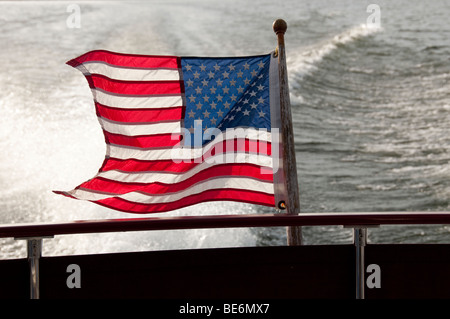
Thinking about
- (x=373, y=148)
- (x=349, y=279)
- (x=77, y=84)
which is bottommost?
(x=349, y=279)

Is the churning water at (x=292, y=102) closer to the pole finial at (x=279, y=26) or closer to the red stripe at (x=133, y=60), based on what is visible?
the red stripe at (x=133, y=60)

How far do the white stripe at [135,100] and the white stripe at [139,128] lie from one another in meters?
0.10

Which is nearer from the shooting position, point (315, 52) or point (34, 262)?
point (34, 262)

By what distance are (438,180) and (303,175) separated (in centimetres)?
240

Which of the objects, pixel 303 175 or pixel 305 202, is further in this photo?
pixel 303 175

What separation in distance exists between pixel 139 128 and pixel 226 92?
484 mm

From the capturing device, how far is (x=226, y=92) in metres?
3.95

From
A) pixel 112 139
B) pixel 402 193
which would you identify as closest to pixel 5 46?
pixel 402 193

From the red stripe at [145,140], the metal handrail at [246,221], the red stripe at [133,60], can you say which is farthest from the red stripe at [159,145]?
the metal handrail at [246,221]

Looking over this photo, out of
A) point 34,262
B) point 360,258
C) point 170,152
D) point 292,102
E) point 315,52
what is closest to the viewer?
point 34,262

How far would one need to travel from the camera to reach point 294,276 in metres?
3.23

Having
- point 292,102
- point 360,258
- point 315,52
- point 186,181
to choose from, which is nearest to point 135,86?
point 186,181

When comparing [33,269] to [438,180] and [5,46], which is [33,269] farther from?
[5,46]

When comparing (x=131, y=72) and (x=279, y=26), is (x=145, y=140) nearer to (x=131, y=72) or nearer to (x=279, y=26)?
(x=131, y=72)
